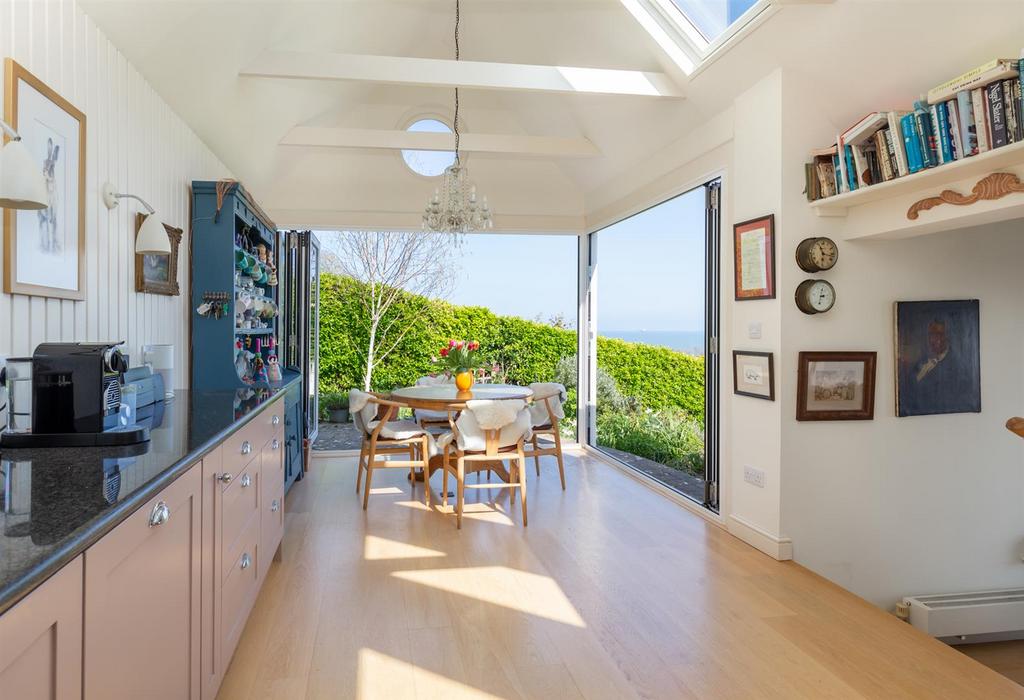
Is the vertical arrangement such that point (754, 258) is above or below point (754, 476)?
above

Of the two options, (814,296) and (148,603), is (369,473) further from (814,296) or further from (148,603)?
(148,603)

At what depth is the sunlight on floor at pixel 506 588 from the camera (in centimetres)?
282

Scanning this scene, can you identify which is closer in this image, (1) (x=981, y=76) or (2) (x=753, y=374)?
(1) (x=981, y=76)

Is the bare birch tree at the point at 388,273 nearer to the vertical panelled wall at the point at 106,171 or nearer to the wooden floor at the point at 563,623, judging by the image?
the wooden floor at the point at 563,623

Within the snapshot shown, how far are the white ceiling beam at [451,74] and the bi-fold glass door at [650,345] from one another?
3.16 ft

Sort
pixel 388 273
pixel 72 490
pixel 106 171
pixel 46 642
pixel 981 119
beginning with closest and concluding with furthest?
pixel 46 642
pixel 72 490
pixel 981 119
pixel 106 171
pixel 388 273

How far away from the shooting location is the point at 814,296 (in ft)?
11.2

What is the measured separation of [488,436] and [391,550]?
36.0 inches

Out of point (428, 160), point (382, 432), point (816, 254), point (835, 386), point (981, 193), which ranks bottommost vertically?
point (382, 432)

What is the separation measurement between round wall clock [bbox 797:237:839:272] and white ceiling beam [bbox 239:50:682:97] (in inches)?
57.0

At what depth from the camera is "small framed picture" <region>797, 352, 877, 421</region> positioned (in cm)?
344

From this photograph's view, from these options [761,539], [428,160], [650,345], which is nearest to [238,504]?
[761,539]

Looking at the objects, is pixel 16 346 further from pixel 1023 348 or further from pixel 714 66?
pixel 1023 348

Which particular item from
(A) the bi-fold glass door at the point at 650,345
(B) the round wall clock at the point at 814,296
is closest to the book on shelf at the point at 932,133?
(B) the round wall clock at the point at 814,296
